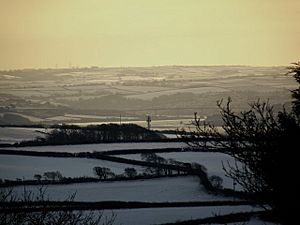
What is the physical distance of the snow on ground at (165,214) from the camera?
19.7 m

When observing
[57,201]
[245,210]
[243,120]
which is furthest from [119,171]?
[243,120]

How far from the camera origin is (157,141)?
38.3 meters

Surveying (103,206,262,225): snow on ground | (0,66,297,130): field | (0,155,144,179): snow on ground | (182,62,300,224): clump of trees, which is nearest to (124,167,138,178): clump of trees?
(0,155,144,179): snow on ground

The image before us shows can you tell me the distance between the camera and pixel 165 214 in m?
21.0

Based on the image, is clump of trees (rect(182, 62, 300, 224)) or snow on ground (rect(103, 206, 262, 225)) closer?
clump of trees (rect(182, 62, 300, 224))

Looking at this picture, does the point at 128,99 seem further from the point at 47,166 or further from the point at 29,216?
the point at 29,216

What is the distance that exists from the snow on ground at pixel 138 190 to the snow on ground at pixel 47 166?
256 centimetres

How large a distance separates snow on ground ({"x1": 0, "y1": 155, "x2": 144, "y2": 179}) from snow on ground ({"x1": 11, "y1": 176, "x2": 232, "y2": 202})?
2.56m

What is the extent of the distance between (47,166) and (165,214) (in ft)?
40.4

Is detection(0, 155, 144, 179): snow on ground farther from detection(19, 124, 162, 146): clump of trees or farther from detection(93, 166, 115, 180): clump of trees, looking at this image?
detection(19, 124, 162, 146): clump of trees

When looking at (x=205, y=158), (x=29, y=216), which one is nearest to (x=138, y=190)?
(x=205, y=158)

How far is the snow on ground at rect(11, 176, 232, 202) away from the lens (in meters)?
24.5

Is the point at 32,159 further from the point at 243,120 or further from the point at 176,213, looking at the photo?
the point at 243,120

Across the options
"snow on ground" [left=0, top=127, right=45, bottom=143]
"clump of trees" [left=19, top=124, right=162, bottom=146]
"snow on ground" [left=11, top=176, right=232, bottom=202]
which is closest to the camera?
"snow on ground" [left=11, top=176, right=232, bottom=202]
